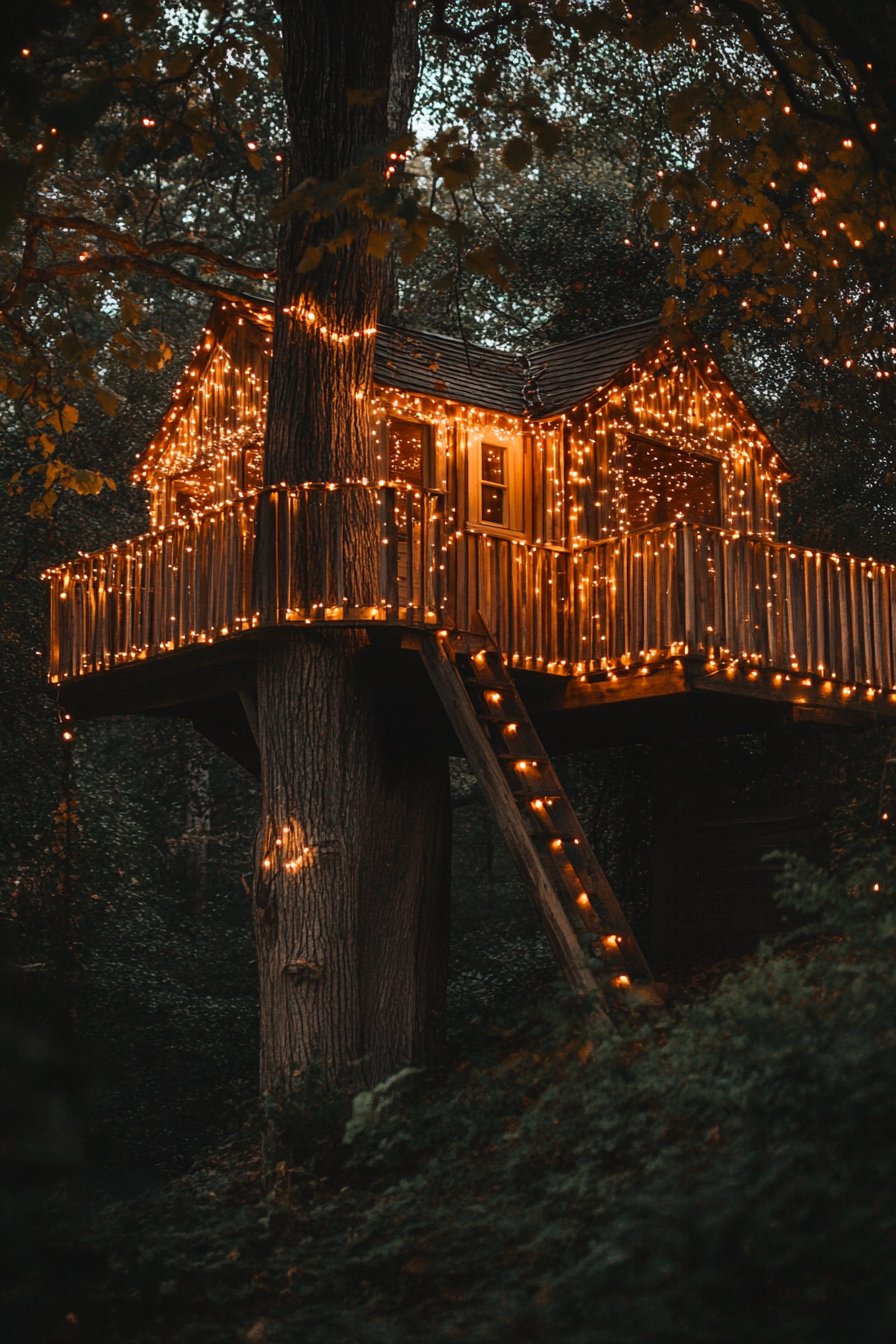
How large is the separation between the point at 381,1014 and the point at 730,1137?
27.8 feet

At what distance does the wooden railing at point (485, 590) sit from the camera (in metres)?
13.2

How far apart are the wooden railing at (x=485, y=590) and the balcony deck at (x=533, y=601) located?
0.06 ft

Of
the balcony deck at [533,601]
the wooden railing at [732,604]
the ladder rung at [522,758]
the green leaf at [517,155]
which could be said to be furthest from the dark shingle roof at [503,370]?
the green leaf at [517,155]

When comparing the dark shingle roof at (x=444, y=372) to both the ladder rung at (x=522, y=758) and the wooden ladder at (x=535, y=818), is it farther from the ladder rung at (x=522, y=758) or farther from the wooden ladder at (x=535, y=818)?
the ladder rung at (x=522, y=758)

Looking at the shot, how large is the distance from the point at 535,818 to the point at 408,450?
194 inches

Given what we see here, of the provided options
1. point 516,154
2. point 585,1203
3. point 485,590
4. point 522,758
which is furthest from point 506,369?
point 585,1203

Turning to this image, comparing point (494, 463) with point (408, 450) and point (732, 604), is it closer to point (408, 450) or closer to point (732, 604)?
point (408, 450)

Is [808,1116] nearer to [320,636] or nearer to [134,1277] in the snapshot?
[134,1277]

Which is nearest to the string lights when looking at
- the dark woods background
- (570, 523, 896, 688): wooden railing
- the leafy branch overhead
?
(570, 523, 896, 688): wooden railing

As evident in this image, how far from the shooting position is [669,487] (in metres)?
17.5

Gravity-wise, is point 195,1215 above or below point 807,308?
below

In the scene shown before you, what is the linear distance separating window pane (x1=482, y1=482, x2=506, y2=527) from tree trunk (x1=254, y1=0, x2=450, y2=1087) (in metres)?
1.83

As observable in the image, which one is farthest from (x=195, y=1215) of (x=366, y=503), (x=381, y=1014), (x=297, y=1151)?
(x=366, y=503)

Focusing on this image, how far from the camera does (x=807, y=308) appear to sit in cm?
1295
